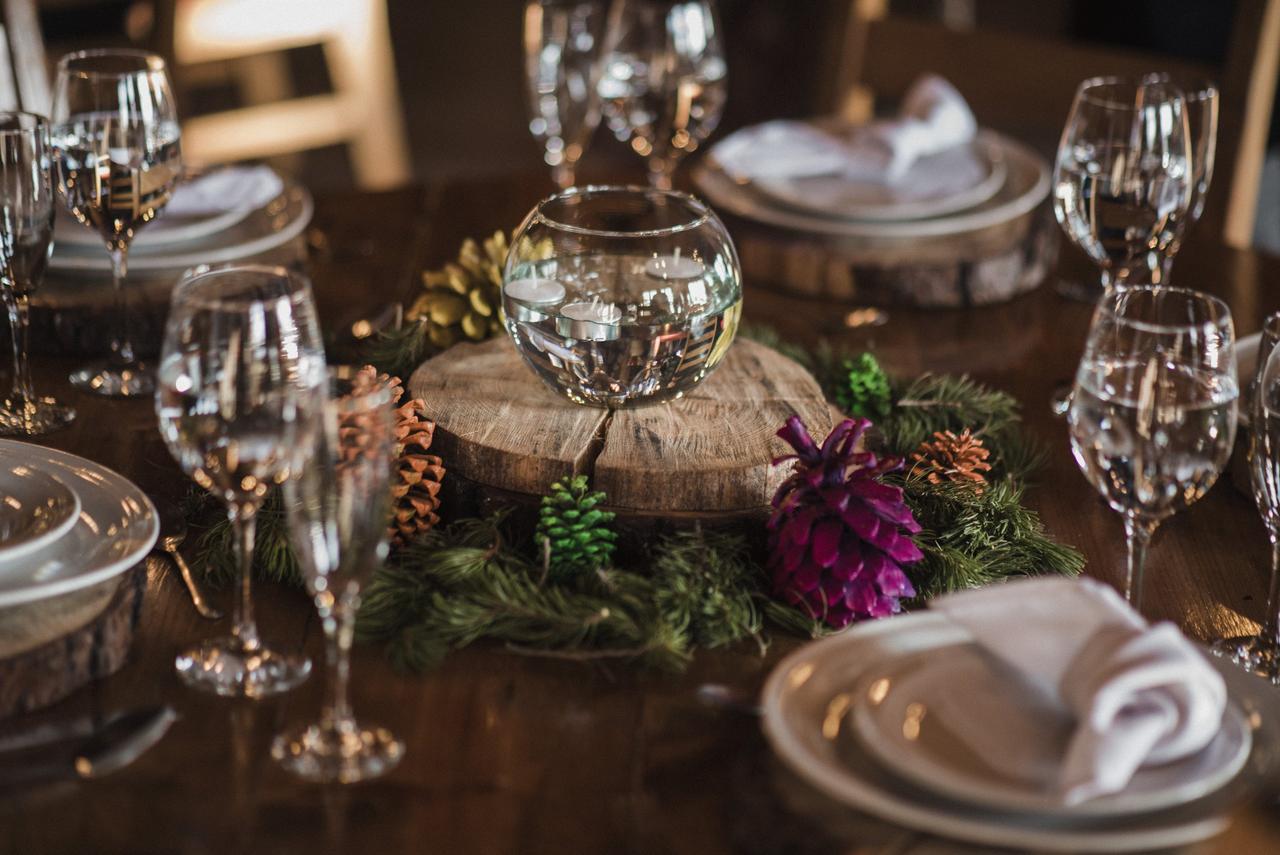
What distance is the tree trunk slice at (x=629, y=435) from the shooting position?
0.85m

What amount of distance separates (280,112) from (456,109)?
5.33ft

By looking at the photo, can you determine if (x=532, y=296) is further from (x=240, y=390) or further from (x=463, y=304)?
(x=240, y=390)

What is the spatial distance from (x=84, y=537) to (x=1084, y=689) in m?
0.53

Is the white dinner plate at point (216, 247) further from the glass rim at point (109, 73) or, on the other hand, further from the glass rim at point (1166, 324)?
the glass rim at point (1166, 324)

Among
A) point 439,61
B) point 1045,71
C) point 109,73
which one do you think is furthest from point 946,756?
point 439,61

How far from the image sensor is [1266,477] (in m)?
0.73

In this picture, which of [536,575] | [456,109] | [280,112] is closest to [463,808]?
[536,575]

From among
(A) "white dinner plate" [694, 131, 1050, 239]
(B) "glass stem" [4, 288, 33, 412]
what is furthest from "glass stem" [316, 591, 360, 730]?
(A) "white dinner plate" [694, 131, 1050, 239]

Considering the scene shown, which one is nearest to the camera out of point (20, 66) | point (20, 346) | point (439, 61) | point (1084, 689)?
point (1084, 689)

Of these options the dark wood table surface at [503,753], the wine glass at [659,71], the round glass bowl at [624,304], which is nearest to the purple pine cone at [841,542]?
the dark wood table surface at [503,753]

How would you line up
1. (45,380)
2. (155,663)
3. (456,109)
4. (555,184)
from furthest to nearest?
(456,109)
(555,184)
(45,380)
(155,663)

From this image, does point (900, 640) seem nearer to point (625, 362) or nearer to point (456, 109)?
point (625, 362)

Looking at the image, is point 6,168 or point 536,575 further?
point 6,168

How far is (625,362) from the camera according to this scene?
90 centimetres
